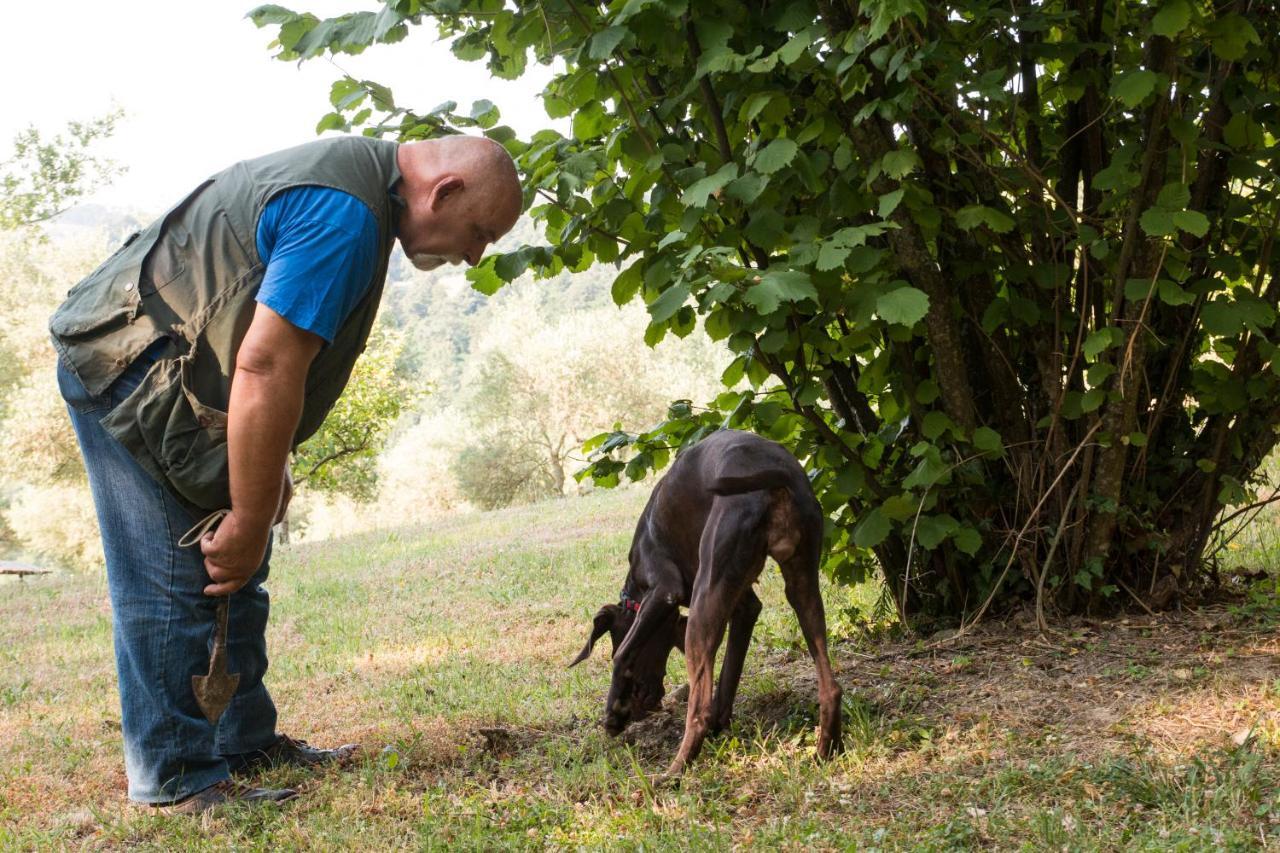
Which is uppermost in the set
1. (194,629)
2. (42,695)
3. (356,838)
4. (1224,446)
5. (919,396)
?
(919,396)

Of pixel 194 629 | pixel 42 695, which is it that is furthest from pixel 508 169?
pixel 42 695

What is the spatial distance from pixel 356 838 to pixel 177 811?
84 centimetres

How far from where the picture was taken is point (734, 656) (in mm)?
4652

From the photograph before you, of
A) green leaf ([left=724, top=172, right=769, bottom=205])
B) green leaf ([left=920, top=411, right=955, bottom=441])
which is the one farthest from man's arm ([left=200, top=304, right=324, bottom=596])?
green leaf ([left=920, top=411, right=955, bottom=441])

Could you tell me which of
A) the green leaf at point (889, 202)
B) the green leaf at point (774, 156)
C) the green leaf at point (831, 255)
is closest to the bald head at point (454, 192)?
the green leaf at point (774, 156)

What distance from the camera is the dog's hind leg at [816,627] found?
4.02 metres

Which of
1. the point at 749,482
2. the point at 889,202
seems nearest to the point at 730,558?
the point at 749,482

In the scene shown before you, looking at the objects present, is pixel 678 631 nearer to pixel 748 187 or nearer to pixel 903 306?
pixel 903 306

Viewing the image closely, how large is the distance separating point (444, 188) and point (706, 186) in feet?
3.05

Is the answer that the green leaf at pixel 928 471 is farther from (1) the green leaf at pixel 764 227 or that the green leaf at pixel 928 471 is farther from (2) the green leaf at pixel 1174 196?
(2) the green leaf at pixel 1174 196

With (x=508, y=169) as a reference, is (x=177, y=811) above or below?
below

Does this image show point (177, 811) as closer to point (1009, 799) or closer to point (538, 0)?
point (1009, 799)

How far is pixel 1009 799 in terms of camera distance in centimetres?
338

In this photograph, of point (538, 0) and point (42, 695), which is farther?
point (42, 695)
